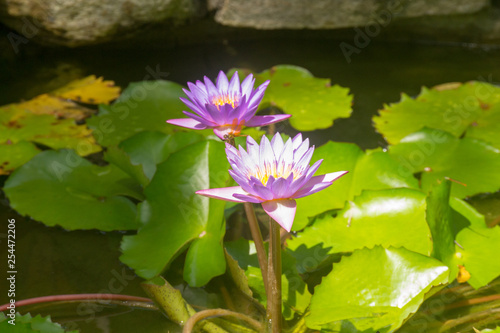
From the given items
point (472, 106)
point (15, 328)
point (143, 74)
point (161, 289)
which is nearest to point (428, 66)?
point (472, 106)

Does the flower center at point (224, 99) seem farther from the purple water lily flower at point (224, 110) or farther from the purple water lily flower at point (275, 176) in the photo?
the purple water lily flower at point (275, 176)

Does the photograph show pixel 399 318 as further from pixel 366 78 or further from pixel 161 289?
pixel 366 78

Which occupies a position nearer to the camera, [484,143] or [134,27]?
[484,143]

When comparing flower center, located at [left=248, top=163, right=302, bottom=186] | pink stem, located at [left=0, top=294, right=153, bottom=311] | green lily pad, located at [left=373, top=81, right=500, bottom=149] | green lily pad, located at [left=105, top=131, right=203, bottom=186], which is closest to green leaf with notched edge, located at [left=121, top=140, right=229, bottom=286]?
pink stem, located at [left=0, top=294, right=153, bottom=311]

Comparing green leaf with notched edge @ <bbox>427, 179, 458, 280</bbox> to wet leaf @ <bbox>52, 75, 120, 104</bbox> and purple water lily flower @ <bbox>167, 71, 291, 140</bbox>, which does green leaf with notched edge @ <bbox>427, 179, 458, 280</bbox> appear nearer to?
purple water lily flower @ <bbox>167, 71, 291, 140</bbox>

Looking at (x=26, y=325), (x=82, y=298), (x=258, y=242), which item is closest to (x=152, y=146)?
(x=82, y=298)

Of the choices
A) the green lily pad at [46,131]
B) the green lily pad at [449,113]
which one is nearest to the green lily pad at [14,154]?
the green lily pad at [46,131]
